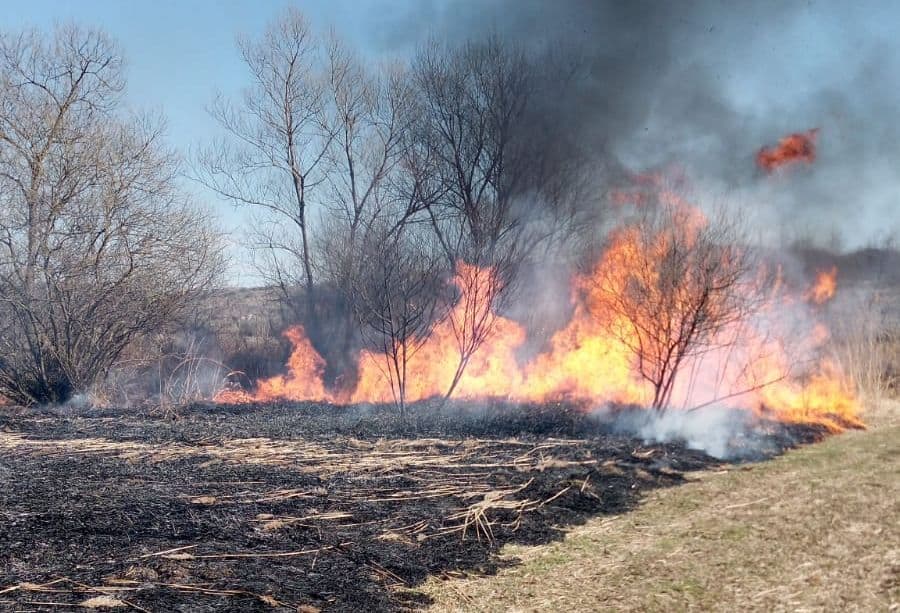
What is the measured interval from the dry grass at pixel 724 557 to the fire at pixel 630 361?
176 inches

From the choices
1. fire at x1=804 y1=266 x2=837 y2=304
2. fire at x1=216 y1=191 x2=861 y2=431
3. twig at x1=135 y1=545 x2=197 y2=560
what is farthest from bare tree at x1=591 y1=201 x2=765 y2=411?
twig at x1=135 y1=545 x2=197 y2=560

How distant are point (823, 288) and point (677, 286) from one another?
476 centimetres

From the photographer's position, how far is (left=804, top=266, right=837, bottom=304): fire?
43.9 ft

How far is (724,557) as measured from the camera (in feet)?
17.4

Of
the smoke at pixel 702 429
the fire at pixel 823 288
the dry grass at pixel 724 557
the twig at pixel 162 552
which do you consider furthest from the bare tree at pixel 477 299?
the twig at pixel 162 552

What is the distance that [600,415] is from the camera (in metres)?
11.6

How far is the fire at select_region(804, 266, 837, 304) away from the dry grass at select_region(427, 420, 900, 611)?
6440mm

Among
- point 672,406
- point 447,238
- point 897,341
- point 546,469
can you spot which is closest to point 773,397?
point 672,406

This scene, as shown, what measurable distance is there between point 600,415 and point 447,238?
7677 millimetres

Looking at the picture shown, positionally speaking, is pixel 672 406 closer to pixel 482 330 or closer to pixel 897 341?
pixel 482 330

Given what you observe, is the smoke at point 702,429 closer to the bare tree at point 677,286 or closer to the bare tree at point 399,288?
the bare tree at point 677,286

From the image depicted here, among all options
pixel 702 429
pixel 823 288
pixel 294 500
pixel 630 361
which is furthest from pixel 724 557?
pixel 823 288

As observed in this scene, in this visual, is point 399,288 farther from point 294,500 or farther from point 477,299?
→ point 294,500

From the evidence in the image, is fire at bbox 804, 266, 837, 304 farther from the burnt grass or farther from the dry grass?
the dry grass
